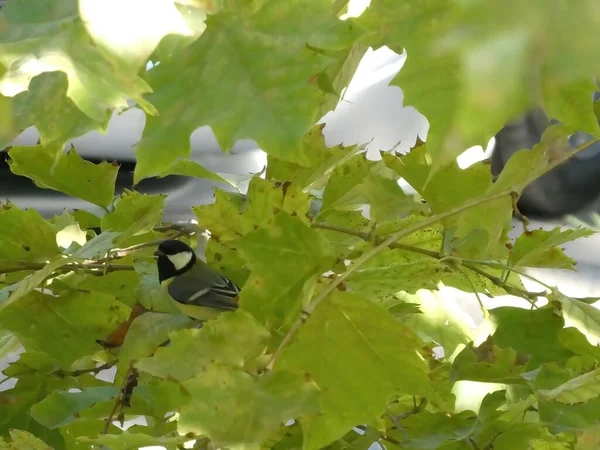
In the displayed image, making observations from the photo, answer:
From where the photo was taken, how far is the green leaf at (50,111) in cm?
17

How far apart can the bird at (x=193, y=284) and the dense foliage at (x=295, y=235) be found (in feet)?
0.37

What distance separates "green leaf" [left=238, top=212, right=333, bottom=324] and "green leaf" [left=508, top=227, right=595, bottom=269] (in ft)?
0.46

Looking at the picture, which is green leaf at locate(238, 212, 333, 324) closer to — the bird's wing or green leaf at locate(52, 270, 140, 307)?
green leaf at locate(52, 270, 140, 307)

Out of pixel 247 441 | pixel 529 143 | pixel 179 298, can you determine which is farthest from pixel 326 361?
pixel 529 143

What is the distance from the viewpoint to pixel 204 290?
1.61 ft

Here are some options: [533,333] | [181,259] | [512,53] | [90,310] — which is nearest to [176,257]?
[181,259]

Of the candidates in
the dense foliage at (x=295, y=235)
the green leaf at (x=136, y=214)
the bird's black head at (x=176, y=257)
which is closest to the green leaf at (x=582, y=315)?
the dense foliage at (x=295, y=235)

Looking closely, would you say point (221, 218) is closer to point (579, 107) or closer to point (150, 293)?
point (150, 293)

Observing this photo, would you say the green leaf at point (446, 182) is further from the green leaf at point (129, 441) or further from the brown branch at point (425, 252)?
the green leaf at point (129, 441)

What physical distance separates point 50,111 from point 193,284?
34 cm

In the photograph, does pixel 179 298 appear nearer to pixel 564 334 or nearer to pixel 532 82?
pixel 564 334

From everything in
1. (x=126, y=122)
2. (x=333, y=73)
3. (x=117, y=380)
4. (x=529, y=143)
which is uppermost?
(x=333, y=73)

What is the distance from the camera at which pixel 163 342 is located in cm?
28

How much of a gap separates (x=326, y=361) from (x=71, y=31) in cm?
14
